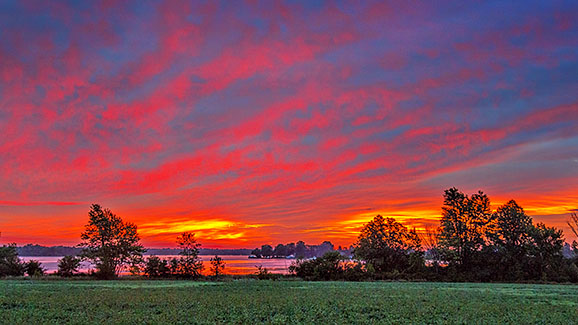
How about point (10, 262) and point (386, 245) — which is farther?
point (386, 245)

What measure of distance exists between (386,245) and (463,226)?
12.1 meters

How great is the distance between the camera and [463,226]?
62562 millimetres

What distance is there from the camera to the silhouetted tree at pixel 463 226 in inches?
2389

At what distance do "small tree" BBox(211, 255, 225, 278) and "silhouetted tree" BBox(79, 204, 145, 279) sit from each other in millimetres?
12870

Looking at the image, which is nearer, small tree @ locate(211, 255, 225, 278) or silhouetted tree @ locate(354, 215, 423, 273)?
small tree @ locate(211, 255, 225, 278)

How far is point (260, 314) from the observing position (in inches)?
792

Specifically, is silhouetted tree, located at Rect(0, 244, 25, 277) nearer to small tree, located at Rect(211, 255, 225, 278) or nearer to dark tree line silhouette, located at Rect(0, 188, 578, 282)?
dark tree line silhouette, located at Rect(0, 188, 578, 282)

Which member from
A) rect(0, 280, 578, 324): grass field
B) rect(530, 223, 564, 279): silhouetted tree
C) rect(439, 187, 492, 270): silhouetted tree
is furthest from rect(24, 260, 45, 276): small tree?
rect(530, 223, 564, 279): silhouetted tree

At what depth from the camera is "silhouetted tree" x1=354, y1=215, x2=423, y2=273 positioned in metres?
62.3

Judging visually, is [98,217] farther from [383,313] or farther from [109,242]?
[383,313]

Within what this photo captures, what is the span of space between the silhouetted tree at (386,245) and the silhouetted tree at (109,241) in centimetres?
3385

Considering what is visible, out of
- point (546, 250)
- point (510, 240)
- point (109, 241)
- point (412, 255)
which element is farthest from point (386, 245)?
point (109, 241)

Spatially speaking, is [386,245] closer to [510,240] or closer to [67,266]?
[510,240]

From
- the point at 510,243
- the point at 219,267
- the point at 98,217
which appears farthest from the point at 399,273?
the point at 98,217
